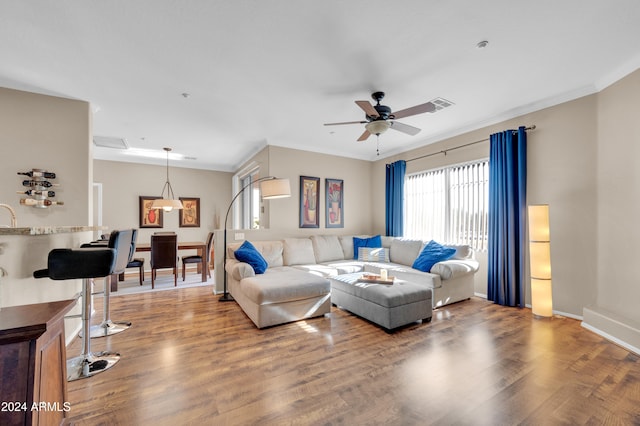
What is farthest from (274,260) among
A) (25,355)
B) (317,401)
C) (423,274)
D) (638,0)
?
(638,0)

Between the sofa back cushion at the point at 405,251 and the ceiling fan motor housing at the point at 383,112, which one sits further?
the sofa back cushion at the point at 405,251

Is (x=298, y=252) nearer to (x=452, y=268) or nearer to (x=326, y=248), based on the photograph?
(x=326, y=248)

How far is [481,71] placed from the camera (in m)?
2.78

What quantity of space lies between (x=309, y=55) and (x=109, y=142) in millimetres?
4697

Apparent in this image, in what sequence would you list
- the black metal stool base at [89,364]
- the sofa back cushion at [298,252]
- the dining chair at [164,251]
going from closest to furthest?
the black metal stool base at [89,364], the sofa back cushion at [298,252], the dining chair at [164,251]

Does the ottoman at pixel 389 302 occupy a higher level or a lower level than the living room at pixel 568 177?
lower

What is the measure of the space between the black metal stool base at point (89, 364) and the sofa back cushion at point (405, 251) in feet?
13.5

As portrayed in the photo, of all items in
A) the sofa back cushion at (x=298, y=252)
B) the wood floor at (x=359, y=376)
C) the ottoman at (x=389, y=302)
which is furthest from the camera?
the sofa back cushion at (x=298, y=252)

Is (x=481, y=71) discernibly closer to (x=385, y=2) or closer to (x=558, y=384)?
(x=385, y=2)

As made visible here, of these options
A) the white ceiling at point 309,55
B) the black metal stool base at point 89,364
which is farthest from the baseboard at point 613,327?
the black metal stool base at point 89,364

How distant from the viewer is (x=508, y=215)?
375 cm

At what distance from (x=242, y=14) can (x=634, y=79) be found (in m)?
3.85

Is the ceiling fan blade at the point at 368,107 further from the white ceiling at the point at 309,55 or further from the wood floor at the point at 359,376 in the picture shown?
the wood floor at the point at 359,376

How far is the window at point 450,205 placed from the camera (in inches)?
168
